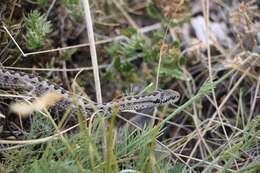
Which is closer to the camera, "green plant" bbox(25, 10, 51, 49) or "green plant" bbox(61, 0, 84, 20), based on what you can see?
"green plant" bbox(25, 10, 51, 49)

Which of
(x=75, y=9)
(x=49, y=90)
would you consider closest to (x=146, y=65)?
(x=75, y=9)

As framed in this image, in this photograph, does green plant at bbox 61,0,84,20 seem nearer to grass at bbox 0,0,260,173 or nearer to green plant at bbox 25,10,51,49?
grass at bbox 0,0,260,173

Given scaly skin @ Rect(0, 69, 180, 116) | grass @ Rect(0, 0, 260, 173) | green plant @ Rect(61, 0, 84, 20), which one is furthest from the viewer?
green plant @ Rect(61, 0, 84, 20)

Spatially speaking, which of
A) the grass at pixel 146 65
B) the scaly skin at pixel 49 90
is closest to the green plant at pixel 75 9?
the grass at pixel 146 65

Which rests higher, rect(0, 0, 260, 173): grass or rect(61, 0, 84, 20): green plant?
rect(61, 0, 84, 20): green plant

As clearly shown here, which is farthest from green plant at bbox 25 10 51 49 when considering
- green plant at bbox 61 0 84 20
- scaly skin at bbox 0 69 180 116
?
green plant at bbox 61 0 84 20

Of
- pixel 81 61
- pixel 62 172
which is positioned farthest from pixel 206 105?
pixel 62 172

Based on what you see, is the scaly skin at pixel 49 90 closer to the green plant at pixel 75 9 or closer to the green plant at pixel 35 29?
the green plant at pixel 35 29

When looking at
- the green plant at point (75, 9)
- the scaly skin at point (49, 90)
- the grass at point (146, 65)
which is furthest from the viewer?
the green plant at point (75, 9)

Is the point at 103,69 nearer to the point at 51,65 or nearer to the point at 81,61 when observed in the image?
the point at 81,61
